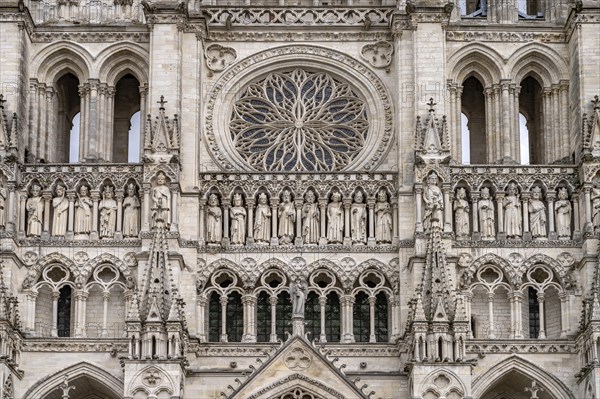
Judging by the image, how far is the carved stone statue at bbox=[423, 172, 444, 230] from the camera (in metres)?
39.4

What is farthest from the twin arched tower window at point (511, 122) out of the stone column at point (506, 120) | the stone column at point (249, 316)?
the stone column at point (249, 316)

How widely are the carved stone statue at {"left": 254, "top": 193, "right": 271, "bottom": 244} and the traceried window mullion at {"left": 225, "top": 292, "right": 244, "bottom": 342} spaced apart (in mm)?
1327

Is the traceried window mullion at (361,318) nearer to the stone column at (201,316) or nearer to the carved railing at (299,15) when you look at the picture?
the stone column at (201,316)

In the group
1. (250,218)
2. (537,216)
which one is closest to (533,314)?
(537,216)

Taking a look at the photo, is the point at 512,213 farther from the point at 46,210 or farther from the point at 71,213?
the point at 46,210

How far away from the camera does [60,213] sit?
40250mm

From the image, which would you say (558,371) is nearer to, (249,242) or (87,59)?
(249,242)

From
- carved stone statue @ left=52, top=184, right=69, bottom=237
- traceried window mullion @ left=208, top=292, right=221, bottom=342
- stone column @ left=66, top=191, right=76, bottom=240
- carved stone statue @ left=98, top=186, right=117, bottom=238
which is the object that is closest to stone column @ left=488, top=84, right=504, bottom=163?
traceried window mullion @ left=208, top=292, right=221, bottom=342

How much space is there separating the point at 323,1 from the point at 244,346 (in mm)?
8854

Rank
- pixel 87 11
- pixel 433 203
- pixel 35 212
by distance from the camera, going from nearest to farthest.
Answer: pixel 433 203 → pixel 35 212 → pixel 87 11

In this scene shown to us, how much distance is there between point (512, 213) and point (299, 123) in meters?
5.30

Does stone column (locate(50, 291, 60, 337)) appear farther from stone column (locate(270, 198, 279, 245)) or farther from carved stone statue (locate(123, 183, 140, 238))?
stone column (locate(270, 198, 279, 245))

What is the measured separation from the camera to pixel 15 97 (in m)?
40.7

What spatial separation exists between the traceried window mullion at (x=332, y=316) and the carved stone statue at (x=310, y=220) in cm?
130
